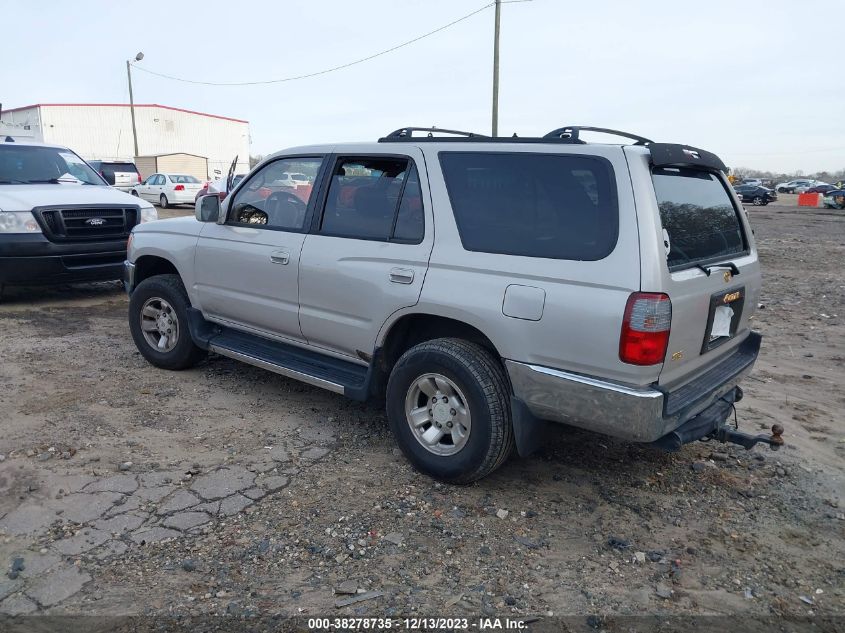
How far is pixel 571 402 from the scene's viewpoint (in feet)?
10.8

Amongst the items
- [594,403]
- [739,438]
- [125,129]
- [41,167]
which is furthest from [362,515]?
[125,129]

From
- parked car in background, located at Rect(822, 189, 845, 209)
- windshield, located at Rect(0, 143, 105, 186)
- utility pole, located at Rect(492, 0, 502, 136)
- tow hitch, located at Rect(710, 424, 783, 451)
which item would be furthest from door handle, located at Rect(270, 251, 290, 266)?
parked car in background, located at Rect(822, 189, 845, 209)

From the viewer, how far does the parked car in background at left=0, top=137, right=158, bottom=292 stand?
765 cm

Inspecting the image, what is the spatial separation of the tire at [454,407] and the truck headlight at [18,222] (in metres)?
5.84

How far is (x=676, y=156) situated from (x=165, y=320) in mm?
4202

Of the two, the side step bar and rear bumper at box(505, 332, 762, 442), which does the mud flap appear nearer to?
rear bumper at box(505, 332, 762, 442)

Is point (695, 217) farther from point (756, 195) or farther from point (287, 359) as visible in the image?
point (756, 195)

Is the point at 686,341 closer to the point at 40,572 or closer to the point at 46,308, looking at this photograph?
the point at 40,572

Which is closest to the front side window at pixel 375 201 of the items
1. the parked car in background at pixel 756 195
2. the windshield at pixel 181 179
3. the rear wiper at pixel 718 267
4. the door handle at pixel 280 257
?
the door handle at pixel 280 257

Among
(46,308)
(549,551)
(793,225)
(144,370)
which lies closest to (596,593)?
(549,551)

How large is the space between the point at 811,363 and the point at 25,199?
8570mm

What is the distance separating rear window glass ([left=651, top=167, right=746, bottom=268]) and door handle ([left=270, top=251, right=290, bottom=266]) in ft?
7.81

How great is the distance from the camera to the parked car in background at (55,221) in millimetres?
7648

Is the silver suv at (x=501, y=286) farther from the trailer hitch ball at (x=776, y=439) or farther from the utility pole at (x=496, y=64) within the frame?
the utility pole at (x=496, y=64)
